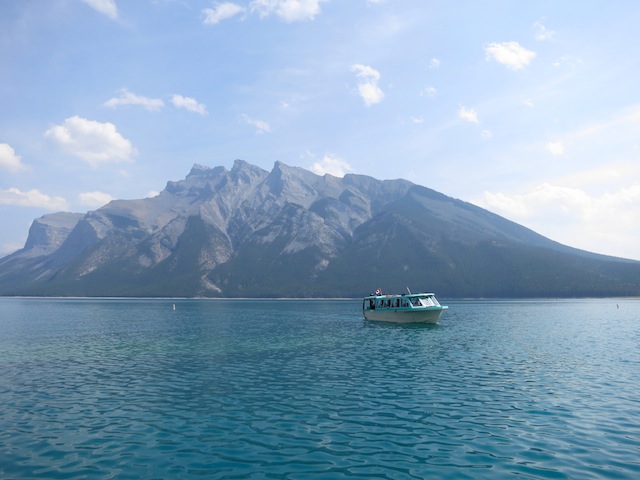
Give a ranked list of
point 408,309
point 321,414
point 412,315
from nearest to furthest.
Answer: point 321,414, point 408,309, point 412,315

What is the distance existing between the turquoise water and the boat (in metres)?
40.2

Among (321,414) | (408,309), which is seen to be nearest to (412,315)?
(408,309)

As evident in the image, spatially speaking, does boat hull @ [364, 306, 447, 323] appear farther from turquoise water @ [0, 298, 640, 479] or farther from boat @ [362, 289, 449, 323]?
turquoise water @ [0, 298, 640, 479]

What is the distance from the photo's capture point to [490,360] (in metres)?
46.8

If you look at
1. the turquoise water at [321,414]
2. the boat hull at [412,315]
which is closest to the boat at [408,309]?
the boat hull at [412,315]

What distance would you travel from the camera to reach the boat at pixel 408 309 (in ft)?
306

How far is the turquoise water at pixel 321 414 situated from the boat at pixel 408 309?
40.2 m

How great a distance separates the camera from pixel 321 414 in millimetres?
26656

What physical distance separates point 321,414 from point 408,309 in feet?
231

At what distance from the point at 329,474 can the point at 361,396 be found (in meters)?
13.7

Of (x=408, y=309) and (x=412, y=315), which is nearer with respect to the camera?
(x=408, y=309)

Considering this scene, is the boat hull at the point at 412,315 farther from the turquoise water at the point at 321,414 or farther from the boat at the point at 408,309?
the turquoise water at the point at 321,414

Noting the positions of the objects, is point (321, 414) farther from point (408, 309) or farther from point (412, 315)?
point (412, 315)

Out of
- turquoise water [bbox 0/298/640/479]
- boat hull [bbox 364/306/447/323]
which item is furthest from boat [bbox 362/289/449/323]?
turquoise water [bbox 0/298/640/479]
